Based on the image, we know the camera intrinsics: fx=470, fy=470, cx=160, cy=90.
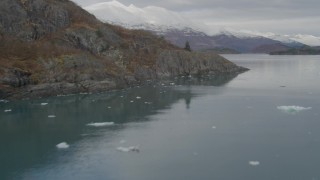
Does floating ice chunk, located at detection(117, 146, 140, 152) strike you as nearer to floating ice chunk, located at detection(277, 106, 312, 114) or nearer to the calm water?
the calm water

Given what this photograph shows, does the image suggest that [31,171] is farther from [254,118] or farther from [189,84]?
[189,84]

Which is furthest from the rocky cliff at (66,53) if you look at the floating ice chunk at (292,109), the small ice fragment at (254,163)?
the small ice fragment at (254,163)

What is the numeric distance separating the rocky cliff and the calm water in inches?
147

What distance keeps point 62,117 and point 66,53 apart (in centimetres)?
2120

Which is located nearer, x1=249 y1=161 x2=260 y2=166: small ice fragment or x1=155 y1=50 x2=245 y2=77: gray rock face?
x1=249 y1=161 x2=260 y2=166: small ice fragment

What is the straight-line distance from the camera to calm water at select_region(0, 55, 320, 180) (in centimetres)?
2384

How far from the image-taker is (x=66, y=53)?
61.1m

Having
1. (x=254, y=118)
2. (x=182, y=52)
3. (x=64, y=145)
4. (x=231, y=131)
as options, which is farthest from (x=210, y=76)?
(x=64, y=145)

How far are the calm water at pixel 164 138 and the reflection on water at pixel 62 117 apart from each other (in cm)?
7

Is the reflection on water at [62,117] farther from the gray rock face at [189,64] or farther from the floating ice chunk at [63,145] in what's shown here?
the gray rock face at [189,64]

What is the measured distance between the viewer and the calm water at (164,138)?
2384cm

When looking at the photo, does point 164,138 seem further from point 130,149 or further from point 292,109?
point 292,109

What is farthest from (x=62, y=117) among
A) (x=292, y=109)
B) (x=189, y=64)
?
(x=189, y=64)

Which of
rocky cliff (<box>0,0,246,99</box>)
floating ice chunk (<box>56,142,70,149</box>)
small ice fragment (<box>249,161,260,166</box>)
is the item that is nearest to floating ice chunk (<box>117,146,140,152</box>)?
floating ice chunk (<box>56,142,70,149</box>)
